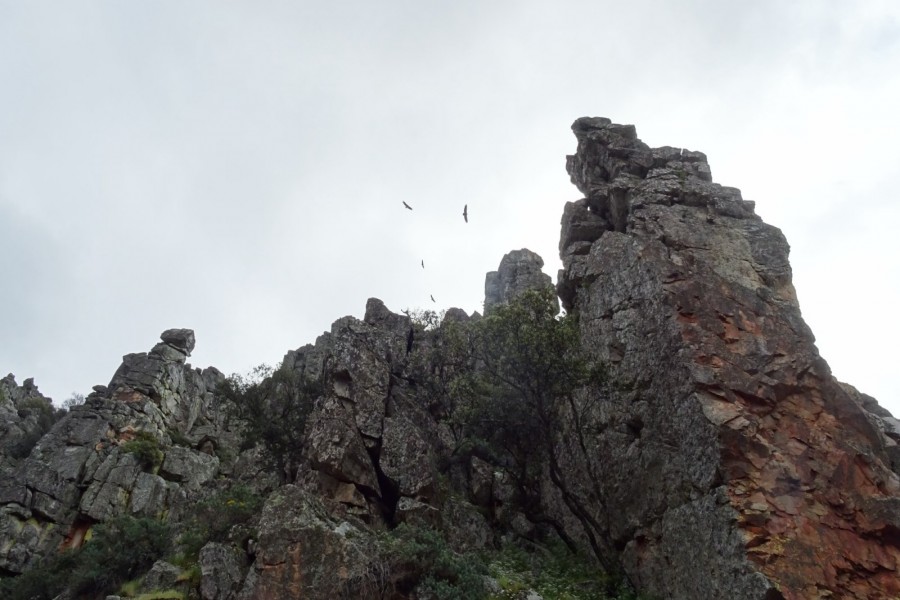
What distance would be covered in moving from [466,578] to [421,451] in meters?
9.90

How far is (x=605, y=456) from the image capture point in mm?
29719

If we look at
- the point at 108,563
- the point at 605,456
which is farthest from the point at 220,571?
the point at 605,456

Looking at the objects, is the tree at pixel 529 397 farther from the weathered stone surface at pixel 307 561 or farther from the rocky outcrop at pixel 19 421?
the rocky outcrop at pixel 19 421

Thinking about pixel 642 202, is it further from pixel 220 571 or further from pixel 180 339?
pixel 180 339

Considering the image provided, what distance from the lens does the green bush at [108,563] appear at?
25359 millimetres

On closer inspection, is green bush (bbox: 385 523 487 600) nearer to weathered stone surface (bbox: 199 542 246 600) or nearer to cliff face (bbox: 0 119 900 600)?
cliff face (bbox: 0 119 900 600)

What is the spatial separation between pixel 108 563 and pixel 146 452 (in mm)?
21853

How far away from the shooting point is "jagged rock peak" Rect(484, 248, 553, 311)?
5591 cm

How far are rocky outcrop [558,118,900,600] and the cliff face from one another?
0.30 ft

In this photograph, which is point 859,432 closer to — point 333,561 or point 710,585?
point 710,585

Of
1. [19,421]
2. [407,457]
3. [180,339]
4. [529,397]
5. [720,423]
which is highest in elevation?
[180,339]

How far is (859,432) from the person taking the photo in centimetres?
2597

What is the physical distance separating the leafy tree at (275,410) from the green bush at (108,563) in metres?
10.0

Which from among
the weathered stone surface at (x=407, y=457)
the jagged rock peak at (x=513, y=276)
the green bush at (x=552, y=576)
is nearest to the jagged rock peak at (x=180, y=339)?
the jagged rock peak at (x=513, y=276)
